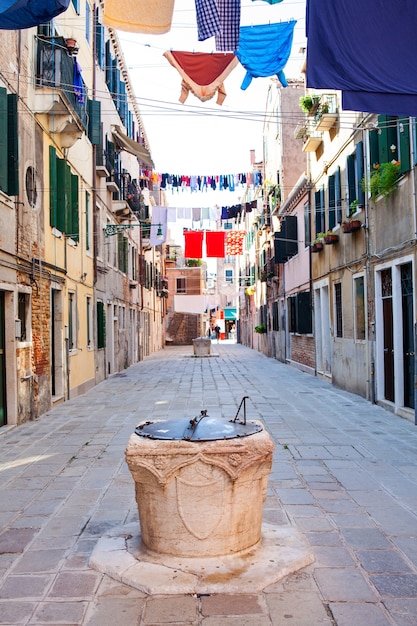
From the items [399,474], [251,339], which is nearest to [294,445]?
[399,474]

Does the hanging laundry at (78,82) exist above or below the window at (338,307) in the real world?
above

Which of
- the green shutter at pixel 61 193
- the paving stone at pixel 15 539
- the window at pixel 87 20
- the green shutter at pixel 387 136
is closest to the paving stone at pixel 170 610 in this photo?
the paving stone at pixel 15 539

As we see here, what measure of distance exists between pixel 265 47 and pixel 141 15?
262cm

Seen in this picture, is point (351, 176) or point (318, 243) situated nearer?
point (351, 176)

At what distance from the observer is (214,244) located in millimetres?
27766

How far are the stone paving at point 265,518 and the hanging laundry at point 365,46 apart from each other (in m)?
3.21

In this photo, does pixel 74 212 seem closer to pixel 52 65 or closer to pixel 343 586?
pixel 52 65

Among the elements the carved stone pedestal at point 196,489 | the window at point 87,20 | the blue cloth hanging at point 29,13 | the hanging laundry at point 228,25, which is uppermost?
the window at point 87,20

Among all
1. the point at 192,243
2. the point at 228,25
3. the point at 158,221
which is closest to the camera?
the point at 228,25

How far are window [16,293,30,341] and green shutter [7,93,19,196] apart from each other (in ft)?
6.72

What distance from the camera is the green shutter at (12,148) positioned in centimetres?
934

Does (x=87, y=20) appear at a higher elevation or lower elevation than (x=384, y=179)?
higher

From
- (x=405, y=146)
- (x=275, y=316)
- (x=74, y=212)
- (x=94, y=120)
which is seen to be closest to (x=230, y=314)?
(x=275, y=316)

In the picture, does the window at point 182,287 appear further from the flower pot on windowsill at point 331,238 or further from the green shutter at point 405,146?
the green shutter at point 405,146
